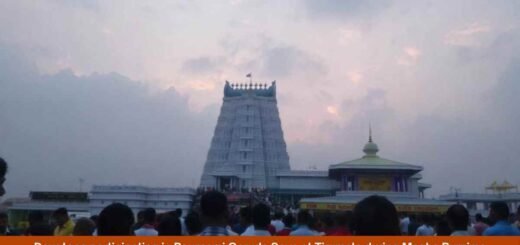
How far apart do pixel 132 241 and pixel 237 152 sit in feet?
177

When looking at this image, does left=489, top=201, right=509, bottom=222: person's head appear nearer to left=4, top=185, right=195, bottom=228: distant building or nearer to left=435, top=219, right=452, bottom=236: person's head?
left=435, top=219, right=452, bottom=236: person's head

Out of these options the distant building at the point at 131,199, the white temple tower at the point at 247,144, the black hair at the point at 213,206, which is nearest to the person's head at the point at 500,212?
the black hair at the point at 213,206

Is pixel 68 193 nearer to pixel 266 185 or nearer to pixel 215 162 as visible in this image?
pixel 215 162

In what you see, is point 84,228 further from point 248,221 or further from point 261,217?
point 248,221

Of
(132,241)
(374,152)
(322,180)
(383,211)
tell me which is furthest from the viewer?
(322,180)

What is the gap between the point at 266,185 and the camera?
57406mm

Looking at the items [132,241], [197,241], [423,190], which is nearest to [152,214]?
[132,241]

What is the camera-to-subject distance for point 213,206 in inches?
Answer: 207

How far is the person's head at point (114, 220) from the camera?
5.16 m

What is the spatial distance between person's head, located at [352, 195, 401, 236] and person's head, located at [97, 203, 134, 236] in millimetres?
2465

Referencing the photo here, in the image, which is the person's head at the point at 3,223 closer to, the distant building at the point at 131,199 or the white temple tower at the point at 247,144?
the distant building at the point at 131,199

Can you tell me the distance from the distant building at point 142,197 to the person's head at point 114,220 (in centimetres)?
4717

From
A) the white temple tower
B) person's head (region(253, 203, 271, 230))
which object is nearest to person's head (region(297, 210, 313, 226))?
person's head (region(253, 203, 271, 230))

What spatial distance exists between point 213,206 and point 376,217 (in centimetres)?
196
